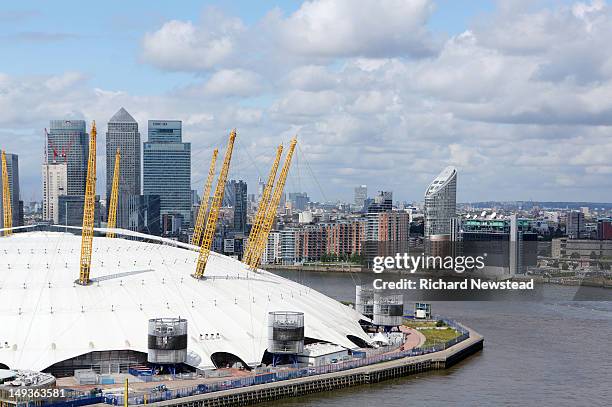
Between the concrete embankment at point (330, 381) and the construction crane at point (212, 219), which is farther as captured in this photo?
the construction crane at point (212, 219)

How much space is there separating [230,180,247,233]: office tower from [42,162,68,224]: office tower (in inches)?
1206

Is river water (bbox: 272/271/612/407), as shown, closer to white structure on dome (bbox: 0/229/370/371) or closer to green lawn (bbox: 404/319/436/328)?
green lawn (bbox: 404/319/436/328)

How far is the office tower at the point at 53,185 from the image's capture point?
576 ft

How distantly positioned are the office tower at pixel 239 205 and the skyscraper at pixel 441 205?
97.7 feet

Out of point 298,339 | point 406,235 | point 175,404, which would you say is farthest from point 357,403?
point 406,235

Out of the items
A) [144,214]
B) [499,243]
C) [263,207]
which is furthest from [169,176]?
[263,207]

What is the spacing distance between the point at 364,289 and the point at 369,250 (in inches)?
3412

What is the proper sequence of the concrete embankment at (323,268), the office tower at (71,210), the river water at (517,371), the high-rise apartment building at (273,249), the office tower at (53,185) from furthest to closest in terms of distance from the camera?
the office tower at (53,185), the office tower at (71,210), the high-rise apartment building at (273,249), the concrete embankment at (323,268), the river water at (517,371)

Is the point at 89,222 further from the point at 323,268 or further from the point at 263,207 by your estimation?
the point at 323,268

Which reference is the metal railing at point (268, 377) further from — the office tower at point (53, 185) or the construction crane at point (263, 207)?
the office tower at point (53, 185)

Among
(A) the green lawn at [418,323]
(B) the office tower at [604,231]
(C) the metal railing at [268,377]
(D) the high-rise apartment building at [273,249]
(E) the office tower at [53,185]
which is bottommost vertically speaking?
(C) the metal railing at [268,377]

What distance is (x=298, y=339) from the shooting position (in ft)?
120

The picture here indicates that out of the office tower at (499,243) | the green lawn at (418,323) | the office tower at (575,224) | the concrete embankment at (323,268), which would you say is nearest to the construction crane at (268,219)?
the green lawn at (418,323)

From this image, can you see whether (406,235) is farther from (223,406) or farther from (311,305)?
(223,406)
